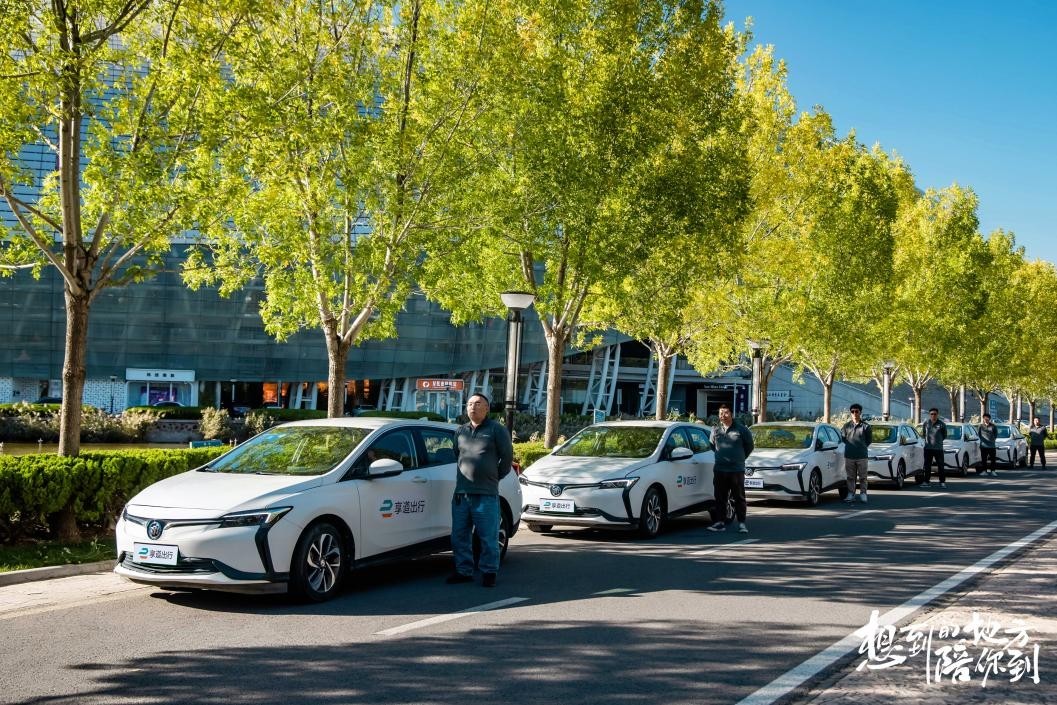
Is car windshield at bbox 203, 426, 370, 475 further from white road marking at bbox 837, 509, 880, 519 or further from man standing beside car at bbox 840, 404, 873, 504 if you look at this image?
man standing beside car at bbox 840, 404, 873, 504

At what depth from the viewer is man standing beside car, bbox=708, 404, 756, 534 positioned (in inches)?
530

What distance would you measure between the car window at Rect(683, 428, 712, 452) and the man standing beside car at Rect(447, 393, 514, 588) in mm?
5814

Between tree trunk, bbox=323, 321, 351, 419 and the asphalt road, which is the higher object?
tree trunk, bbox=323, 321, 351, 419

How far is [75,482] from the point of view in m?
10.8

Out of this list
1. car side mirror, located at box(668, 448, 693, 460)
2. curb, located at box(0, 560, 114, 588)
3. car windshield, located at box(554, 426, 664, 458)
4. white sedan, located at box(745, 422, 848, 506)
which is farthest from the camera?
white sedan, located at box(745, 422, 848, 506)

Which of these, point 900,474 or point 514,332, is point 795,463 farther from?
point 900,474

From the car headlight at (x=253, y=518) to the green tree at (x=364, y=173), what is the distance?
7.98 meters

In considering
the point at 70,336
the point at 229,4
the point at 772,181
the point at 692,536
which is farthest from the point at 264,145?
the point at 772,181

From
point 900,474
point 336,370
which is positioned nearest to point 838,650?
point 336,370

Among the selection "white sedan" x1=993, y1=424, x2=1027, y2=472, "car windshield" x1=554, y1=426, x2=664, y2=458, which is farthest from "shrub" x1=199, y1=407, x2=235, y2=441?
"white sedan" x1=993, y1=424, x2=1027, y2=472

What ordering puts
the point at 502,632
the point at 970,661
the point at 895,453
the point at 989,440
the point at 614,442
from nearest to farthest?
the point at 970,661 → the point at 502,632 → the point at 614,442 → the point at 895,453 → the point at 989,440

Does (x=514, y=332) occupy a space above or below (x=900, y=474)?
above

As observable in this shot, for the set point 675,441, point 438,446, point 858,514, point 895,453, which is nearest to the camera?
point 438,446

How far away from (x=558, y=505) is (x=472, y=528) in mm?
3297
